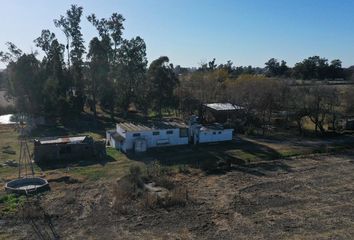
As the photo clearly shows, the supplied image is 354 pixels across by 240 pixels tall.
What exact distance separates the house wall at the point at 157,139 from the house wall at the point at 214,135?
160 centimetres

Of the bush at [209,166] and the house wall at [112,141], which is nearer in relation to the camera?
the bush at [209,166]

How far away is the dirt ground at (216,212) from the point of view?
17.8 metres

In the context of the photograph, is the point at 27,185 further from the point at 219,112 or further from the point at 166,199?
the point at 219,112

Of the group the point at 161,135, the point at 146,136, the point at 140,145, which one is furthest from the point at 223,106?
the point at 140,145

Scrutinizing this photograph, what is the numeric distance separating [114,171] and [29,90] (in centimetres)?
2342

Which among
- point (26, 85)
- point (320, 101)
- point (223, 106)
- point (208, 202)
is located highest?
point (26, 85)

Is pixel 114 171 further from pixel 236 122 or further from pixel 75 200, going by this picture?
pixel 236 122

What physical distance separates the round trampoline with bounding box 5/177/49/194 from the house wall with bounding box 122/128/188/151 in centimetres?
941

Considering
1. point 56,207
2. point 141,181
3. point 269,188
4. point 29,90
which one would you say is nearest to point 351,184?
point 269,188

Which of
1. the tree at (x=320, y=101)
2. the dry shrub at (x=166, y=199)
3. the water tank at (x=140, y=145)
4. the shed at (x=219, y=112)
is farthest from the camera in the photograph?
the shed at (x=219, y=112)

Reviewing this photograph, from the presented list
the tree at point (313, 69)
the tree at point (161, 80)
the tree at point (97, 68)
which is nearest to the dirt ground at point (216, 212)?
the tree at point (161, 80)

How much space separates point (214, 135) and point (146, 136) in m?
6.51

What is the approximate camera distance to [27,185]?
23578mm

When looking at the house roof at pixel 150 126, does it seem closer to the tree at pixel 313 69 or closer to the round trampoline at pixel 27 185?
the round trampoline at pixel 27 185
